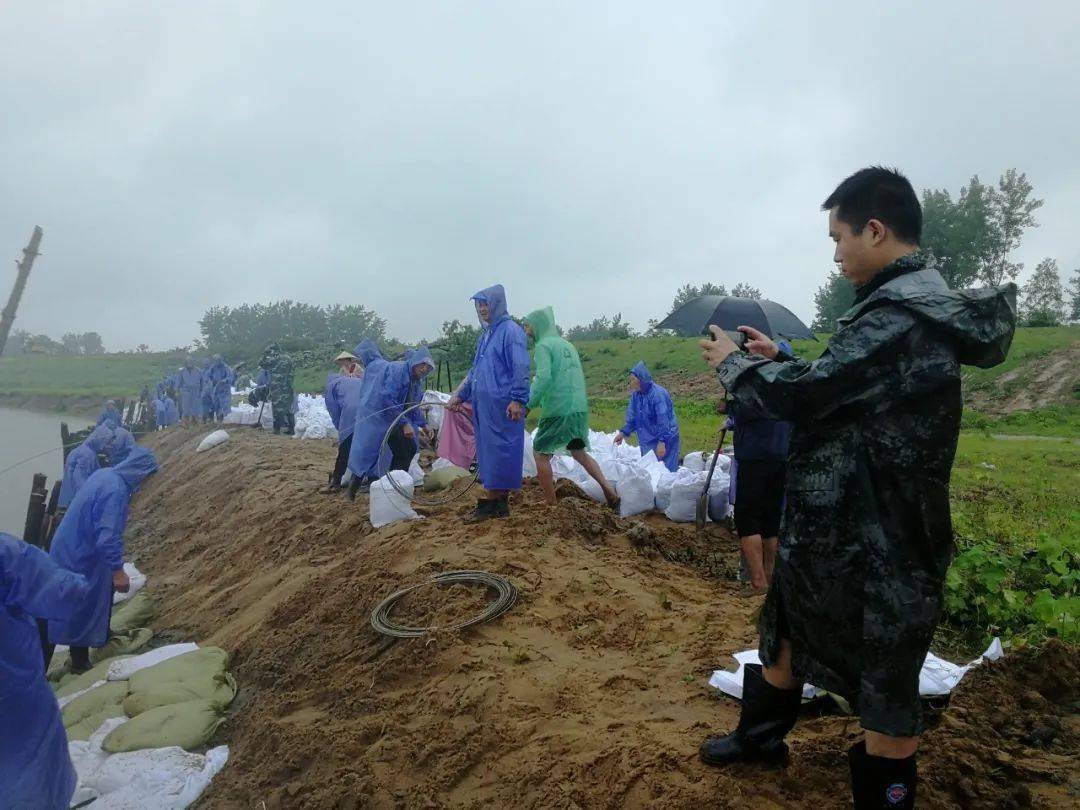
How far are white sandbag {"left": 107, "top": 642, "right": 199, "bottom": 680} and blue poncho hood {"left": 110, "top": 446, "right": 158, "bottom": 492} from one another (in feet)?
4.05

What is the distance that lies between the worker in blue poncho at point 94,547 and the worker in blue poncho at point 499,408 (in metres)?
2.45

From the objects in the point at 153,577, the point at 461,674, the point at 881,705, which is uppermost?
the point at 881,705

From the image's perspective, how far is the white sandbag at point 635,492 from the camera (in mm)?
6695

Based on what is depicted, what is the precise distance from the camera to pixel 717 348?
2.05 meters

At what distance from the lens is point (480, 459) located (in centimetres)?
543

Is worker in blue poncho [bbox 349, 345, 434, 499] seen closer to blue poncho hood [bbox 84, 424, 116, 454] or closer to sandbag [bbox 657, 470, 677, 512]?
sandbag [bbox 657, 470, 677, 512]

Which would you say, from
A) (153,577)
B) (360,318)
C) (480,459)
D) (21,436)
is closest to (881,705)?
(480,459)

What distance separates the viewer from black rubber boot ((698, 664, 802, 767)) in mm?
2111

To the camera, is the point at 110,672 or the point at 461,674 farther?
the point at 110,672

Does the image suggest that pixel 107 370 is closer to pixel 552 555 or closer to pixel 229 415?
pixel 229 415

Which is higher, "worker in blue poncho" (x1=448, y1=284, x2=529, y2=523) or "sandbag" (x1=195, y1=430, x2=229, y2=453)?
"worker in blue poncho" (x1=448, y1=284, x2=529, y2=523)

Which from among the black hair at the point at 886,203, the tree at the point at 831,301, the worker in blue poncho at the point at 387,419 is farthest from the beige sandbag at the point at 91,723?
the tree at the point at 831,301

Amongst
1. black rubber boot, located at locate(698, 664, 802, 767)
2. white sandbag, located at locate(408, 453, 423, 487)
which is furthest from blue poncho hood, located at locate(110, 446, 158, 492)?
black rubber boot, located at locate(698, 664, 802, 767)

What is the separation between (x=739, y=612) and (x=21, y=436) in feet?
97.1
